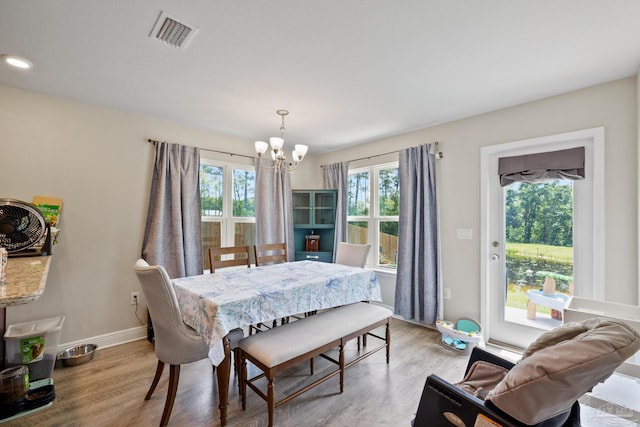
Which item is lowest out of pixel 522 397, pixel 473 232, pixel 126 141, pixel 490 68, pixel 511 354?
pixel 511 354

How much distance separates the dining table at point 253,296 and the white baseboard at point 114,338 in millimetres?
1412

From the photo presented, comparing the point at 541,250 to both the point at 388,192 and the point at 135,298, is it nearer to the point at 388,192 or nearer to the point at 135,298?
the point at 388,192

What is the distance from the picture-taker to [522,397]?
0.92 meters

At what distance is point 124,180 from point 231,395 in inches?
94.4

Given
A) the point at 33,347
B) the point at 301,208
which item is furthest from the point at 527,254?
the point at 33,347

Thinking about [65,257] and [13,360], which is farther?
[65,257]

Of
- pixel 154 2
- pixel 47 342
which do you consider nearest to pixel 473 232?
pixel 154 2

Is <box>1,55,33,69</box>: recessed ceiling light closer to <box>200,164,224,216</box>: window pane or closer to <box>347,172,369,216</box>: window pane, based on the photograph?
<box>200,164,224,216</box>: window pane

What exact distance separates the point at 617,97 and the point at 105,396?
4544 mm

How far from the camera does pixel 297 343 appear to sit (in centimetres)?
183

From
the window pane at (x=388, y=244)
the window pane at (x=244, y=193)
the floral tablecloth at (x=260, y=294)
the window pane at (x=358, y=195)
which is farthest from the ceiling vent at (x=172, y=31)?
the window pane at (x=388, y=244)

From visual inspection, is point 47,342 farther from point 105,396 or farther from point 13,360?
point 105,396

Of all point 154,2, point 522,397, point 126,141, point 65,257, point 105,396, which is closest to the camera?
point 522,397

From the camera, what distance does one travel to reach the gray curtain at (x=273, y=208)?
12.9 ft
